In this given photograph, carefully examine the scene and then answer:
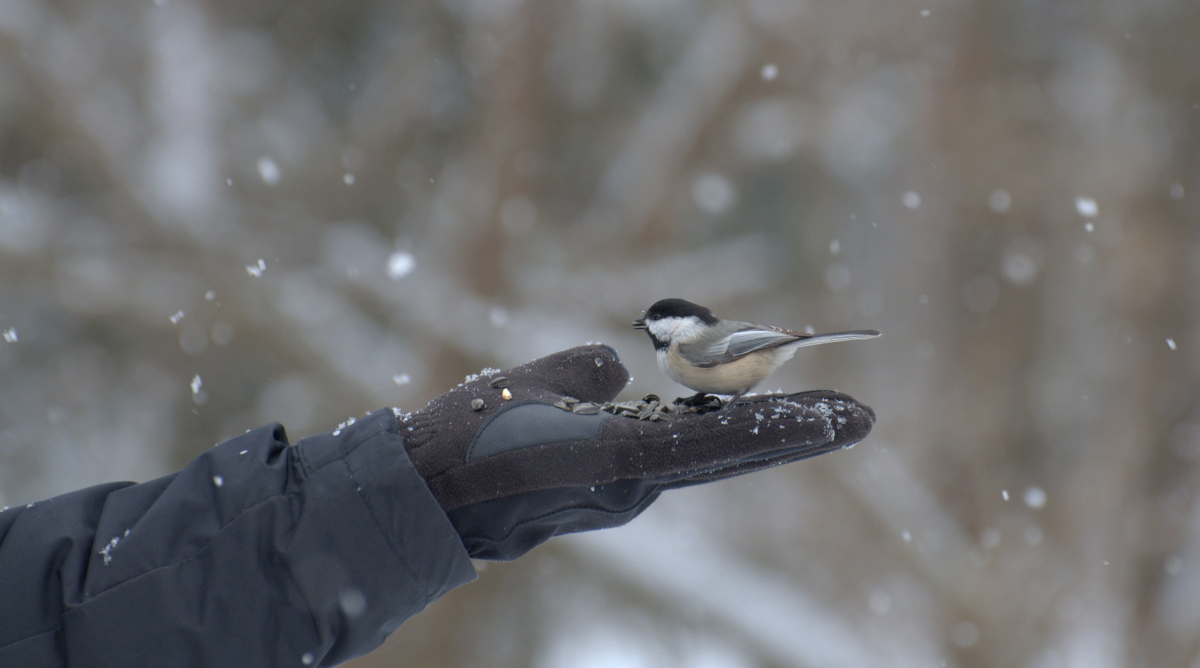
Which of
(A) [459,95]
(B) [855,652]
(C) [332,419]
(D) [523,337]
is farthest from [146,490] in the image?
(A) [459,95]

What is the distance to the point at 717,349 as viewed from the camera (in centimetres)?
185

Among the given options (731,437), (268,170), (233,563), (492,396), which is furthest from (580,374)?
(268,170)

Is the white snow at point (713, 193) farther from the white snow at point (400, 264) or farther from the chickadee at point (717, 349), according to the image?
the chickadee at point (717, 349)

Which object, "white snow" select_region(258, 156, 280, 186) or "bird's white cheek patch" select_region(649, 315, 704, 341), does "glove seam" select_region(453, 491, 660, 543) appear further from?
"white snow" select_region(258, 156, 280, 186)

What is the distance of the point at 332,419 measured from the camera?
15.9 ft

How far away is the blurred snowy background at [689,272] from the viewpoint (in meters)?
3.79

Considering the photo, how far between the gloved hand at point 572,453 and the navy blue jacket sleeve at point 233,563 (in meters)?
0.13

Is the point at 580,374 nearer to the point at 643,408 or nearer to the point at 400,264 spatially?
the point at 643,408

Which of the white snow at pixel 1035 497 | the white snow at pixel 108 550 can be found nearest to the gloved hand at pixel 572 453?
the white snow at pixel 108 550

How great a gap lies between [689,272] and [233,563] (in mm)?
4588

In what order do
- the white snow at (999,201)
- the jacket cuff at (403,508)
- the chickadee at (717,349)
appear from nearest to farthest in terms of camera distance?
the jacket cuff at (403,508) < the chickadee at (717,349) < the white snow at (999,201)

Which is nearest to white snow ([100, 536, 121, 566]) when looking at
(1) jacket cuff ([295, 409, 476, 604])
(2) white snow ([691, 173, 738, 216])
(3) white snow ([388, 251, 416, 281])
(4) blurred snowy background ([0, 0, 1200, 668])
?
(1) jacket cuff ([295, 409, 476, 604])

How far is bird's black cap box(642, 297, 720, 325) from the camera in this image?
197 cm

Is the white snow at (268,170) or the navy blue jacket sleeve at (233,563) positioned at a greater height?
the white snow at (268,170)
